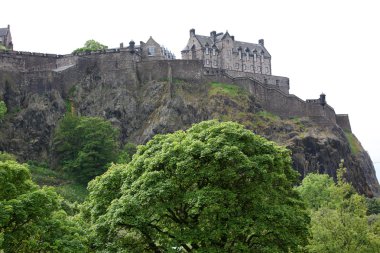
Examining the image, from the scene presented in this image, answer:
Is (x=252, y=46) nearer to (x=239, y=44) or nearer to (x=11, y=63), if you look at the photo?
(x=239, y=44)

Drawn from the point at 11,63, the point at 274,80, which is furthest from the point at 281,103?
the point at 11,63

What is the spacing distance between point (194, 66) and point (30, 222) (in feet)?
208

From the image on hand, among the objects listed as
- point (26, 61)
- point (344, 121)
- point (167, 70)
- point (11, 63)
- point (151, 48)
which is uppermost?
point (151, 48)

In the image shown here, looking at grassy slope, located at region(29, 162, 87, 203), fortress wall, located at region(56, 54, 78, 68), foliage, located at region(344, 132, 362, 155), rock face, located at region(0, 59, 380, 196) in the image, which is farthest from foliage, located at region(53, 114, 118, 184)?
foliage, located at region(344, 132, 362, 155)

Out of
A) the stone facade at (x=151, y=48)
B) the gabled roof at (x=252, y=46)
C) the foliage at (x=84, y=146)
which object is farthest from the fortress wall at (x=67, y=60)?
the gabled roof at (x=252, y=46)

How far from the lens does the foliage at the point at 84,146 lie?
66.9 metres

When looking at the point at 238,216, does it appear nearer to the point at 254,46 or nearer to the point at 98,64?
the point at 98,64

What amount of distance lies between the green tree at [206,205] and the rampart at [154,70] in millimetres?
55035

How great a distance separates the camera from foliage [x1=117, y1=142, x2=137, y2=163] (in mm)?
68125

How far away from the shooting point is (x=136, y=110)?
7969cm

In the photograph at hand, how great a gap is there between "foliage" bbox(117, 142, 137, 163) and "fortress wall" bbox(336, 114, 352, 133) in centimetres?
4602

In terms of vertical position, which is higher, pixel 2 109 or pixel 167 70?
pixel 167 70

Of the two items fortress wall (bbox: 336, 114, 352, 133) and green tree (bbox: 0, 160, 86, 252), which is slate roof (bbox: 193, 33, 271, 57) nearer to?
fortress wall (bbox: 336, 114, 352, 133)

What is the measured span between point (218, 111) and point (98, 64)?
18.7 metres
